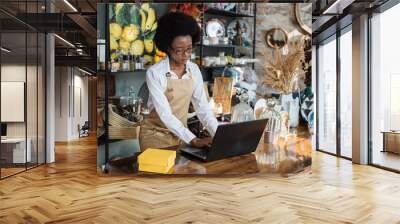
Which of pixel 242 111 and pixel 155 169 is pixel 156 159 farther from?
pixel 242 111

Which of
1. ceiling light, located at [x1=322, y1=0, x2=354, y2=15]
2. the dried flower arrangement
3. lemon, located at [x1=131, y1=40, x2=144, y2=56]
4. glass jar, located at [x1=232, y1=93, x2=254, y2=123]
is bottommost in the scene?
glass jar, located at [x1=232, y1=93, x2=254, y2=123]

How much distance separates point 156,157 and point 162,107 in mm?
778

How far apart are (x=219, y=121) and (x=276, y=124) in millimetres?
920

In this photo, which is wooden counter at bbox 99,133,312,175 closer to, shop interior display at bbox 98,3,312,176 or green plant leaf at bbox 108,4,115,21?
shop interior display at bbox 98,3,312,176

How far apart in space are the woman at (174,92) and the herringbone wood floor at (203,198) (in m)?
0.66

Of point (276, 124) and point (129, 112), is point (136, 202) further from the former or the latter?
point (276, 124)

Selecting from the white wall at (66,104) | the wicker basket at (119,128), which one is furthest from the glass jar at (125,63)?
the white wall at (66,104)

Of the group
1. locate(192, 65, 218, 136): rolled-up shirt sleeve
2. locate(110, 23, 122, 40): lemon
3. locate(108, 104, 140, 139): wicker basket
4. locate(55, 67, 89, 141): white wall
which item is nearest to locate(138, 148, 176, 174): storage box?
locate(108, 104, 140, 139): wicker basket

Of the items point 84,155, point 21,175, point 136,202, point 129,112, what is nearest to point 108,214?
point 136,202

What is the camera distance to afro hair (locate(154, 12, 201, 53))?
580cm

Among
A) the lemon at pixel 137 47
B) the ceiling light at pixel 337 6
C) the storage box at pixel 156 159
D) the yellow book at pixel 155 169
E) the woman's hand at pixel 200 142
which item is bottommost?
the yellow book at pixel 155 169

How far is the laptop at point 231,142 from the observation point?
5711 millimetres

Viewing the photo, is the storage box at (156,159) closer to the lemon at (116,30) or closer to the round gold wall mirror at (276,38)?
the lemon at (116,30)

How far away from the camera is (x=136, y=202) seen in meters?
4.32
